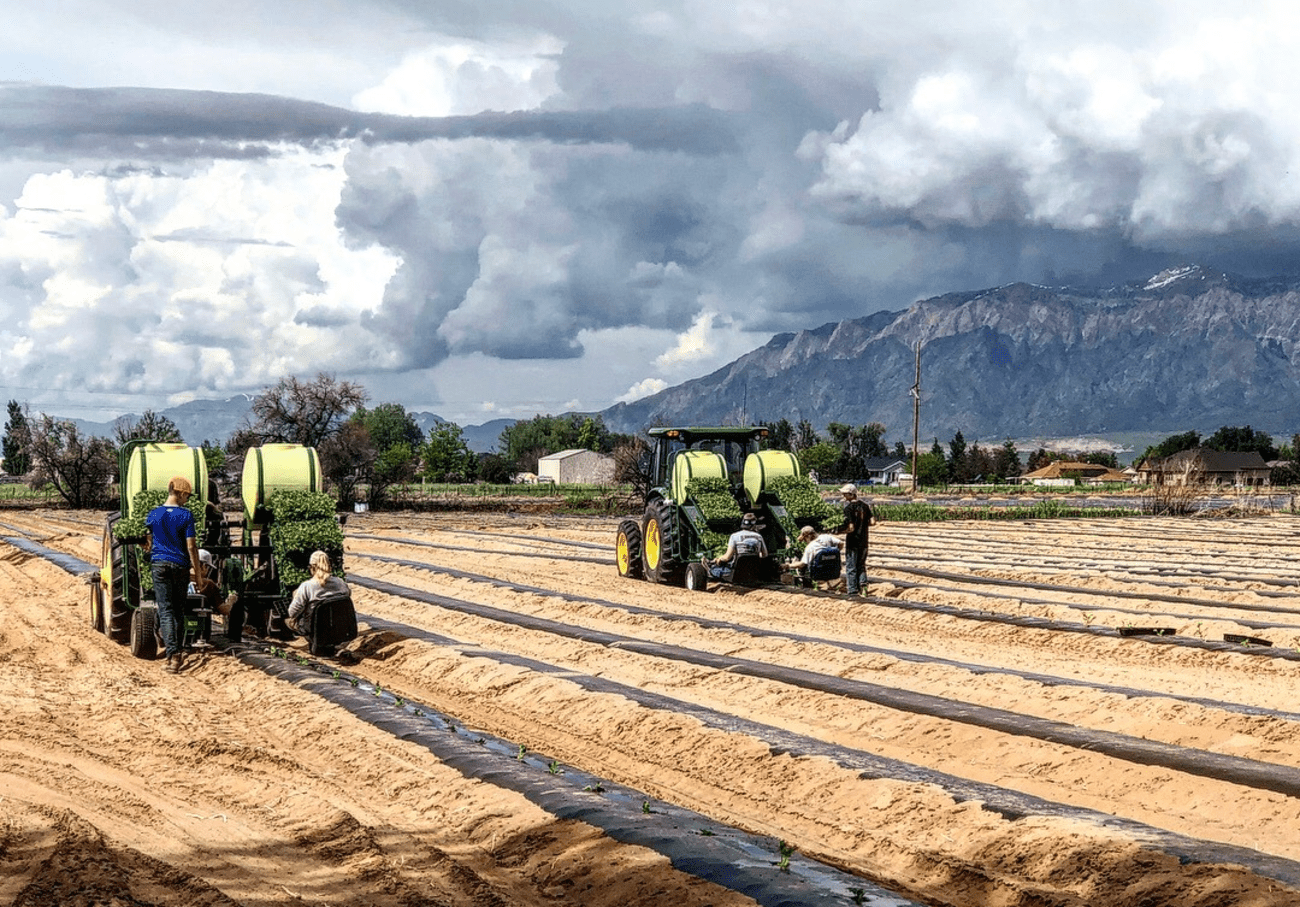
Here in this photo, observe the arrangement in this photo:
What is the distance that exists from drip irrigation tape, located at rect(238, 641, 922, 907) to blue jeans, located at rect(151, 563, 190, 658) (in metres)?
3.00

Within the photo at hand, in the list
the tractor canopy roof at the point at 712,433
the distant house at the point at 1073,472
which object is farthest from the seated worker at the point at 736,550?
the distant house at the point at 1073,472

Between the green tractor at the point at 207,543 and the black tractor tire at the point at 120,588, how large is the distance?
0.01 m

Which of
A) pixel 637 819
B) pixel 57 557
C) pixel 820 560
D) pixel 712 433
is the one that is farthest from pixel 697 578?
pixel 57 557

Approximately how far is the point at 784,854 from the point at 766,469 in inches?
506

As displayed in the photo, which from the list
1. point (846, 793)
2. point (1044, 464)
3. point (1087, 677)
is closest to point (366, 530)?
point (1087, 677)

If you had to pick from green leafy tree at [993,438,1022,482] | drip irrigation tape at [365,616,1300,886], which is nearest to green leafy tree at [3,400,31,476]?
drip irrigation tape at [365,616,1300,886]

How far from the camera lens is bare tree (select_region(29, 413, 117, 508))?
68.1m

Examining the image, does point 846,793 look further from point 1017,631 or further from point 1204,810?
point 1017,631

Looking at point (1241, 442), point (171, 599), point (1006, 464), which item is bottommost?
point (1006, 464)

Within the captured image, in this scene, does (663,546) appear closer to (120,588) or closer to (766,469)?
(766,469)

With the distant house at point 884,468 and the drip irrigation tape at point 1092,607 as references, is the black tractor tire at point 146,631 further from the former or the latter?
the distant house at point 884,468

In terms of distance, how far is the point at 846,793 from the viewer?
296 inches

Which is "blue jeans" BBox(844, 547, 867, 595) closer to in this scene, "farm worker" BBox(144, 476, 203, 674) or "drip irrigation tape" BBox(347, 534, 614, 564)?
"drip irrigation tape" BBox(347, 534, 614, 564)

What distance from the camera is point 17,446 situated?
80.1m
